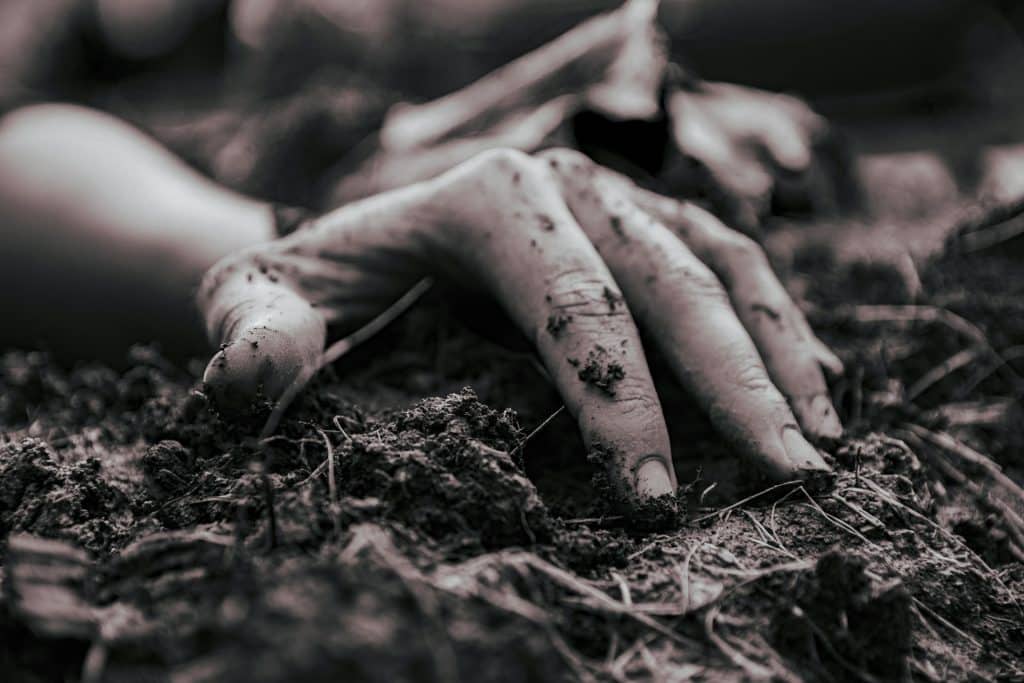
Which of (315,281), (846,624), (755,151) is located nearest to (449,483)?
(846,624)

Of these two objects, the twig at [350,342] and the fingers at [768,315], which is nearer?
the twig at [350,342]

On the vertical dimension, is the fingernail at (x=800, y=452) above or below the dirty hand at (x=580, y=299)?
below

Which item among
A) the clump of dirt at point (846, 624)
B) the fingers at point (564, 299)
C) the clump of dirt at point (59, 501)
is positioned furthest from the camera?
the fingers at point (564, 299)

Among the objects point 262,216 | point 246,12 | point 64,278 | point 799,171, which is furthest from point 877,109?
point 64,278

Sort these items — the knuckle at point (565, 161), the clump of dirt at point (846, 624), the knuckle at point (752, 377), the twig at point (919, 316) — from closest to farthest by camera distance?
the clump of dirt at point (846, 624) < the knuckle at point (752, 377) < the knuckle at point (565, 161) < the twig at point (919, 316)

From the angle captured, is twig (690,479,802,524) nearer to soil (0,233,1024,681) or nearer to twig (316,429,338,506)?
soil (0,233,1024,681)

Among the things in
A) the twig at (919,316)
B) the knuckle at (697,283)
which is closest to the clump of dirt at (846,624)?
the knuckle at (697,283)

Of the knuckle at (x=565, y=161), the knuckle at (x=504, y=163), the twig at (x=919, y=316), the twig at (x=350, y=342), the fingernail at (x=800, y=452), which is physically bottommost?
the twig at (x=919, y=316)

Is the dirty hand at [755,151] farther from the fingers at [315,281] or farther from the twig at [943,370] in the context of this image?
the fingers at [315,281]

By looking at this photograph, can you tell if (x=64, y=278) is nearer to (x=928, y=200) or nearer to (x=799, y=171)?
(x=799, y=171)
